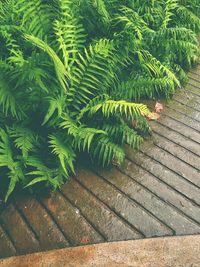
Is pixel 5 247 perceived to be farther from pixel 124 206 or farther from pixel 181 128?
pixel 181 128

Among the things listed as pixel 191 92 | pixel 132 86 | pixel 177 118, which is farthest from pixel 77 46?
pixel 191 92

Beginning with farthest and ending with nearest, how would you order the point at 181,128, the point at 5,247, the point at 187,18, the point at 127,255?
the point at 187,18 < the point at 181,128 < the point at 5,247 < the point at 127,255

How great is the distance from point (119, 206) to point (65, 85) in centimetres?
136

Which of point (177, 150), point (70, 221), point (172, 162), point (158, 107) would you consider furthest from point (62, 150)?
point (158, 107)

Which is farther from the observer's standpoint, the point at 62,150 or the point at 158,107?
the point at 158,107

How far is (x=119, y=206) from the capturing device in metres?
2.75

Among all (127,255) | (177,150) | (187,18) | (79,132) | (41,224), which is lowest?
(41,224)

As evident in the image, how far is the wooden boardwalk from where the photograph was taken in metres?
2.51

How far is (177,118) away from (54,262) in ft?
7.49

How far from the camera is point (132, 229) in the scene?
100 inches

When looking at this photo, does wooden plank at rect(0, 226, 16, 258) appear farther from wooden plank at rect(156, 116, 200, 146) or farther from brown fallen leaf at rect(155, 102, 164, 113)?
brown fallen leaf at rect(155, 102, 164, 113)

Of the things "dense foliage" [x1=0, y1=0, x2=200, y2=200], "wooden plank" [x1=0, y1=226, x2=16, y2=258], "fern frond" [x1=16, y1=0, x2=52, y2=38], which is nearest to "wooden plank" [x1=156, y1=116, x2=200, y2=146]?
"dense foliage" [x1=0, y1=0, x2=200, y2=200]

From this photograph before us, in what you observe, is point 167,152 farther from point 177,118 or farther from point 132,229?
point 132,229

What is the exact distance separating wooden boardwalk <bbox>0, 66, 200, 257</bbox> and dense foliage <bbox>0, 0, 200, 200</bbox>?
180 mm
